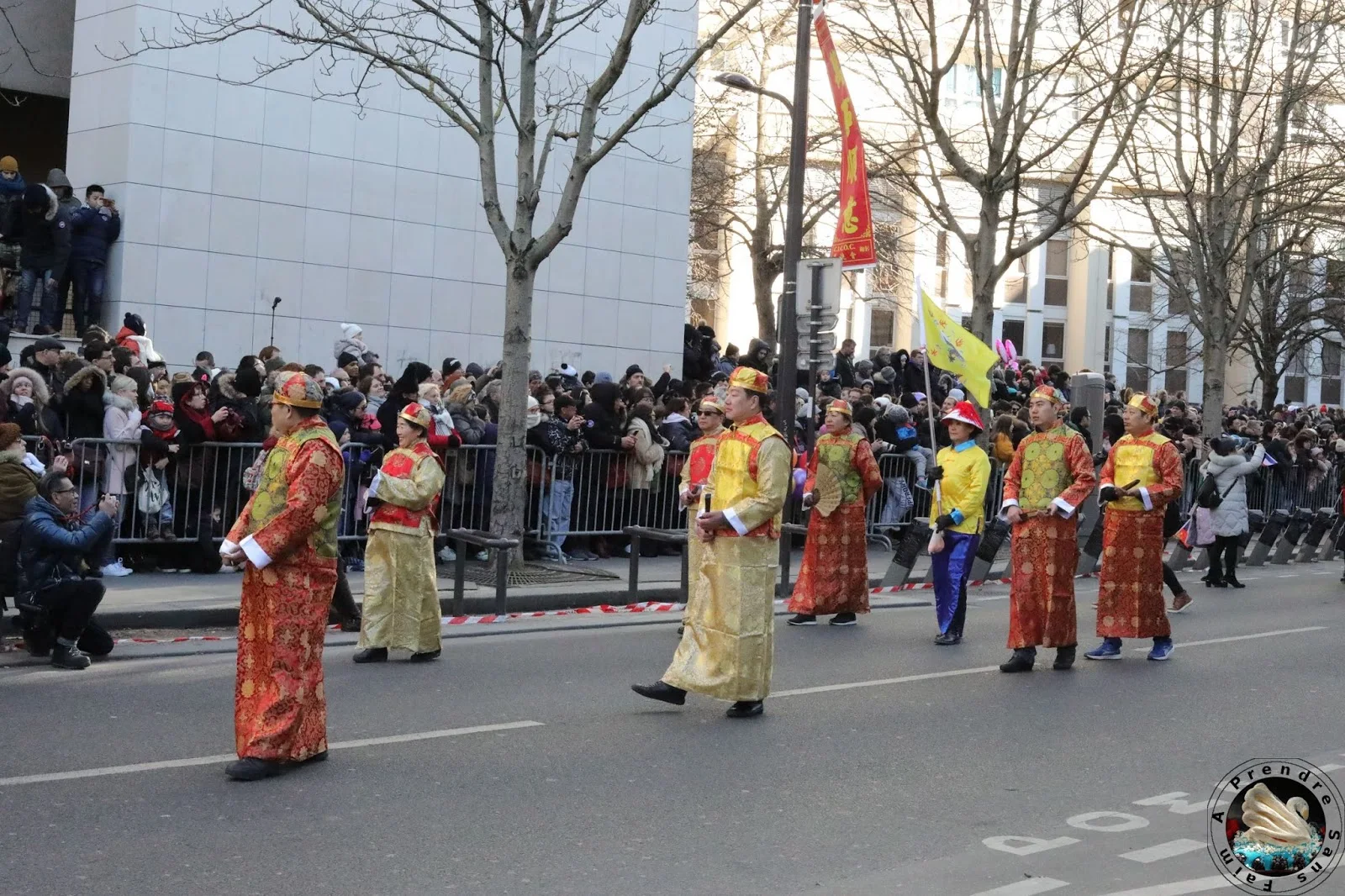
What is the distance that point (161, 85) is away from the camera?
70.3 feet

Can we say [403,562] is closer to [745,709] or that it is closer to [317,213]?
[745,709]

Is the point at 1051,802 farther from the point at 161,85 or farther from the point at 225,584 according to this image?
the point at 161,85

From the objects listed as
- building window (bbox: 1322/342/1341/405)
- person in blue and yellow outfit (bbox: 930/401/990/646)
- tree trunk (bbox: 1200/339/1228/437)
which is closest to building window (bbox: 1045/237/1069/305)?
building window (bbox: 1322/342/1341/405)

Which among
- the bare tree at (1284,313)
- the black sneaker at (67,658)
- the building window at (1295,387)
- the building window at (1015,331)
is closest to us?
the black sneaker at (67,658)

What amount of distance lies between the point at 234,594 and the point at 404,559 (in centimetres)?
289

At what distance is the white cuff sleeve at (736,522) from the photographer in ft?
28.4

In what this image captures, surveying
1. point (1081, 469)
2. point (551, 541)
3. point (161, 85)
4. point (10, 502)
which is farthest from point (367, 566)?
point (161, 85)

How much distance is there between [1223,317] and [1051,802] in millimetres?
25375

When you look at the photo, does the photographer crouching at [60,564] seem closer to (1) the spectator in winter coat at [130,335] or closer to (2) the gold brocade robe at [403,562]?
(2) the gold brocade robe at [403,562]

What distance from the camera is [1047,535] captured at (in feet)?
37.0

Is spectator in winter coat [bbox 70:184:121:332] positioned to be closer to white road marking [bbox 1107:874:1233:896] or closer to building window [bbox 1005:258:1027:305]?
white road marking [bbox 1107:874:1233:896]

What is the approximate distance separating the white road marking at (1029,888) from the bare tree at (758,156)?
110 ft

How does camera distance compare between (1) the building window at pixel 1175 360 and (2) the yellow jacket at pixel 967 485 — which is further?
(1) the building window at pixel 1175 360

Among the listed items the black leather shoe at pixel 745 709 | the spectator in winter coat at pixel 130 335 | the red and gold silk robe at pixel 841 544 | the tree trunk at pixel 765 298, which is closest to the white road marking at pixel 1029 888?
the black leather shoe at pixel 745 709
